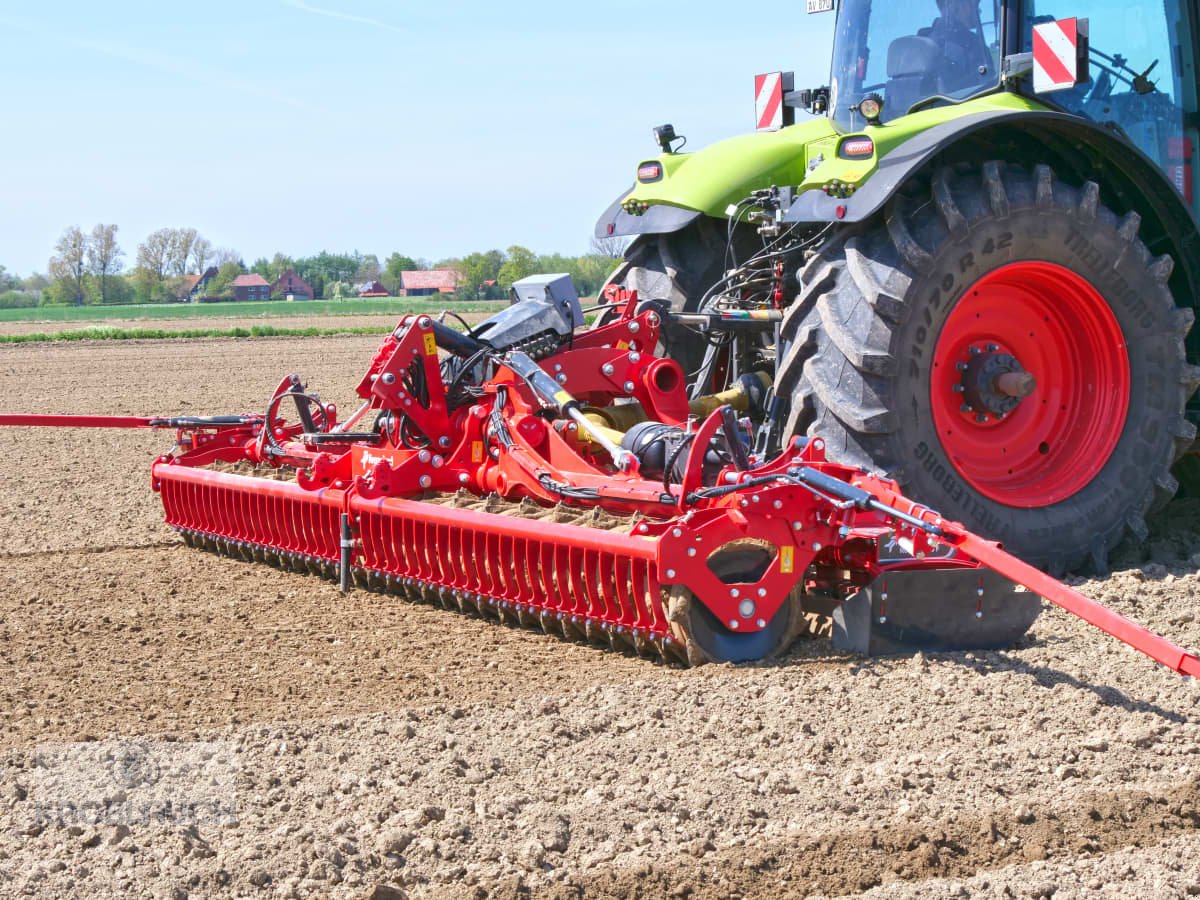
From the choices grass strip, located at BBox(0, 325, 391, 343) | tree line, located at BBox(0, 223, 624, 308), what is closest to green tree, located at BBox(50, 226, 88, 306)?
tree line, located at BBox(0, 223, 624, 308)

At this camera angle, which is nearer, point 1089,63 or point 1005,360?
point 1005,360

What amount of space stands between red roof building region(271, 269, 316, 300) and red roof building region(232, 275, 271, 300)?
66cm

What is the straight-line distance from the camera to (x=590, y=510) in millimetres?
4520

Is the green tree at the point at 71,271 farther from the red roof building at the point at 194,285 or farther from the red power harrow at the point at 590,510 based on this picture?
the red power harrow at the point at 590,510

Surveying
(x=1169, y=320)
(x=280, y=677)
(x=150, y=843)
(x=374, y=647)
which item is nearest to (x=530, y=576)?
(x=374, y=647)

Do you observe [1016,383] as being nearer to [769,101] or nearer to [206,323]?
[769,101]

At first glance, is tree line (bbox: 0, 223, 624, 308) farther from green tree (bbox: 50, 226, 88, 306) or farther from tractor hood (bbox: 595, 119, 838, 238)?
tractor hood (bbox: 595, 119, 838, 238)

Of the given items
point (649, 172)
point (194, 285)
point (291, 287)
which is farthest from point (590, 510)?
point (291, 287)

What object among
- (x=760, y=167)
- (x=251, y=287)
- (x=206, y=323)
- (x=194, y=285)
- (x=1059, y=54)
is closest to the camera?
(x=1059, y=54)

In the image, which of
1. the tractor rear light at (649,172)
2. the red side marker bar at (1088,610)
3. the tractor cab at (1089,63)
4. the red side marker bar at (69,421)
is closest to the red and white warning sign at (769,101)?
the tractor rear light at (649,172)

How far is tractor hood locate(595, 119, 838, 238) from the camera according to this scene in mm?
5664

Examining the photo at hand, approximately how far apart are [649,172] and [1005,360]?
188 centimetres

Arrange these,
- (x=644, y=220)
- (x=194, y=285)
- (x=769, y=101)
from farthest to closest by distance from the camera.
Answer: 1. (x=194, y=285)
2. (x=769, y=101)
3. (x=644, y=220)

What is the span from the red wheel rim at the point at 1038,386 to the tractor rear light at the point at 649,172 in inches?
64.3
